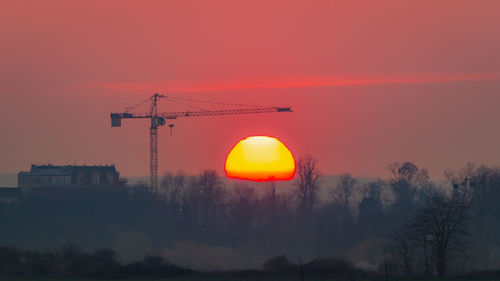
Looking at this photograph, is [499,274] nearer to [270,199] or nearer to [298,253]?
[298,253]

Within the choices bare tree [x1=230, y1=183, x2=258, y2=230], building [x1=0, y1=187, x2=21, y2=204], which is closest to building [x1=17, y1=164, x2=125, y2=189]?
→ building [x1=0, y1=187, x2=21, y2=204]

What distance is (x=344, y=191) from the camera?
115 metres

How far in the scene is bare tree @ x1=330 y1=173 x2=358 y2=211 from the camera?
10981cm

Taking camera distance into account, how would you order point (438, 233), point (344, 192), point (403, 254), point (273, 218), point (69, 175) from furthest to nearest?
point (69, 175) < point (344, 192) < point (273, 218) < point (403, 254) < point (438, 233)

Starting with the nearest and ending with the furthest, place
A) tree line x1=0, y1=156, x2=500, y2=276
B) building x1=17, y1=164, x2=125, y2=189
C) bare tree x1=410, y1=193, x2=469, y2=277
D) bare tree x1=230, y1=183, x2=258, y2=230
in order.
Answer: bare tree x1=410, y1=193, x2=469, y2=277 → tree line x1=0, y1=156, x2=500, y2=276 → bare tree x1=230, y1=183, x2=258, y2=230 → building x1=17, y1=164, x2=125, y2=189

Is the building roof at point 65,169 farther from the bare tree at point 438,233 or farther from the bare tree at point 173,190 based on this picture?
the bare tree at point 438,233

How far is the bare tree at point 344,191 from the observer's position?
360 ft

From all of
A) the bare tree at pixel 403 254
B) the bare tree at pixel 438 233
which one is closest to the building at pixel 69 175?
the bare tree at pixel 403 254

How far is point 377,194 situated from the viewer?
370ft

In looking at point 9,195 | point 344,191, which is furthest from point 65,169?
point 344,191

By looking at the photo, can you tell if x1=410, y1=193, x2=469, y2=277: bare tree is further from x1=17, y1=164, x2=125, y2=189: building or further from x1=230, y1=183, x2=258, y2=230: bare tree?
x1=17, y1=164, x2=125, y2=189: building

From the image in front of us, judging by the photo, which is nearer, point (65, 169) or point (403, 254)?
point (403, 254)

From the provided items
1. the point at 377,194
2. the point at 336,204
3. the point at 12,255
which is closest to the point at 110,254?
the point at 12,255

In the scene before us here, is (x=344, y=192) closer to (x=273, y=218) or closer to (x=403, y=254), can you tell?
(x=273, y=218)
